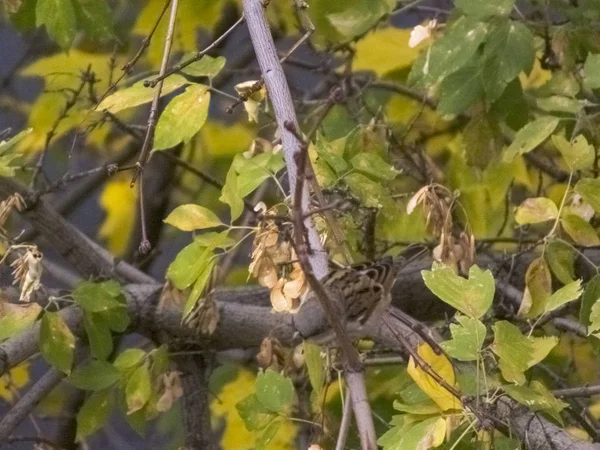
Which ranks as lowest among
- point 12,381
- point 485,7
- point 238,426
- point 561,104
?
point 238,426

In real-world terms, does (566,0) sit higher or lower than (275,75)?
lower

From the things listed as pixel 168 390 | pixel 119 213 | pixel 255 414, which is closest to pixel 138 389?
pixel 168 390

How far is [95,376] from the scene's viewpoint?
930 millimetres

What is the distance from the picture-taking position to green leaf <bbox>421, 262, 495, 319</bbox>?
61 centimetres

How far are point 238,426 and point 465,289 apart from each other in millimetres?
621

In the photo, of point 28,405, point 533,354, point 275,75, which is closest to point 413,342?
point 533,354

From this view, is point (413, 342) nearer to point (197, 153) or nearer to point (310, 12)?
point (310, 12)

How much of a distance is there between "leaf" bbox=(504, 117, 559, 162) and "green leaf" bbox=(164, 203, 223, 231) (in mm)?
328

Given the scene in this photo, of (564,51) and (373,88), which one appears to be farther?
(373,88)

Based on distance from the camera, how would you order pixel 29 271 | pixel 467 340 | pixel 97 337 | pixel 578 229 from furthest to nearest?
pixel 97 337 → pixel 578 229 → pixel 29 271 → pixel 467 340

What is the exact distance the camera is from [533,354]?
634 mm

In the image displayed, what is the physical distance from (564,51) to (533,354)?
0.47m

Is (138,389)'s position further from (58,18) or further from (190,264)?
(58,18)

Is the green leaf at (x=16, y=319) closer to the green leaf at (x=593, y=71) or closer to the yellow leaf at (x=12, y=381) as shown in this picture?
the yellow leaf at (x=12, y=381)
